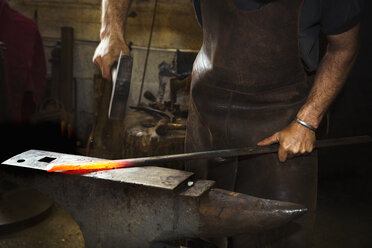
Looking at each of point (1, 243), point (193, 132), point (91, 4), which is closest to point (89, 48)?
point (91, 4)

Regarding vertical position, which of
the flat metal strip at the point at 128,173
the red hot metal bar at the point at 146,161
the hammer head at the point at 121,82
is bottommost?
the flat metal strip at the point at 128,173

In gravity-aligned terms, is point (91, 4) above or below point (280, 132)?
above

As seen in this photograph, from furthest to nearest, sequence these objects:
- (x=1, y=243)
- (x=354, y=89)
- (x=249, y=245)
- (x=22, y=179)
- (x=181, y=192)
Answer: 1. (x=354, y=89)
2. (x=1, y=243)
3. (x=249, y=245)
4. (x=22, y=179)
5. (x=181, y=192)

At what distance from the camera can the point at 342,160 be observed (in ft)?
13.4

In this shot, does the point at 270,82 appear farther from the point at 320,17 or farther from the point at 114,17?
the point at 114,17

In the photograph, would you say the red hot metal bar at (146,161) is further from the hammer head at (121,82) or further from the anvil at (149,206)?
the hammer head at (121,82)

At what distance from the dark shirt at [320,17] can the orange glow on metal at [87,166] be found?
0.86m

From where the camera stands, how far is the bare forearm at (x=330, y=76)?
1.44 meters

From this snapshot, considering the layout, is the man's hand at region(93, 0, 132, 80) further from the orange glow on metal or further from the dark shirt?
the dark shirt

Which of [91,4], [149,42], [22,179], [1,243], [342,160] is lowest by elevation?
[1,243]

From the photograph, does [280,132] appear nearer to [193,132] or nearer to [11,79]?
[193,132]

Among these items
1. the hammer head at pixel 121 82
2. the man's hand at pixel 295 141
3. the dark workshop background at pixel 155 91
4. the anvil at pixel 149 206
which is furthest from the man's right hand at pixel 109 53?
the dark workshop background at pixel 155 91

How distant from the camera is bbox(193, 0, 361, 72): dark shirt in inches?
53.2

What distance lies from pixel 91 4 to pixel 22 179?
12.6 feet
